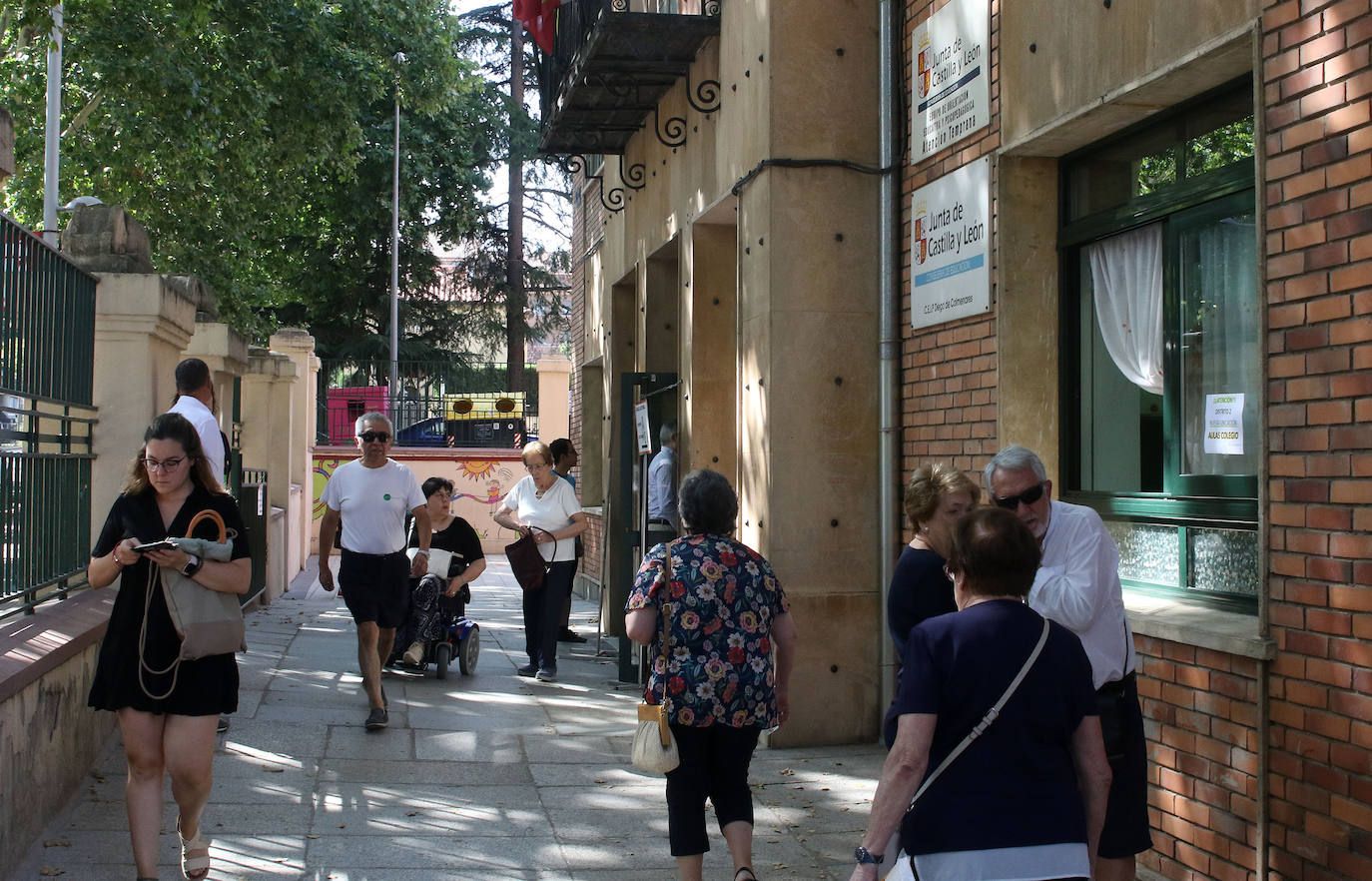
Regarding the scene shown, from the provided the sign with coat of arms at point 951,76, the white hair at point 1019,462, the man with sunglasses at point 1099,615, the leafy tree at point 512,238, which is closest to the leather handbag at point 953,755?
the man with sunglasses at point 1099,615

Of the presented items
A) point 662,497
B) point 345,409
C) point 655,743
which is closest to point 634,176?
point 662,497

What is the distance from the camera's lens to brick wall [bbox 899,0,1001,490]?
6.50 meters

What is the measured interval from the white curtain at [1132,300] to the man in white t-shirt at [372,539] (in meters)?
4.12

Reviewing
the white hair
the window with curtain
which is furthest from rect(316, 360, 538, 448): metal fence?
the white hair

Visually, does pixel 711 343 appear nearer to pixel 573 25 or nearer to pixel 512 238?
pixel 573 25

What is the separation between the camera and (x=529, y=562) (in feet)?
32.9

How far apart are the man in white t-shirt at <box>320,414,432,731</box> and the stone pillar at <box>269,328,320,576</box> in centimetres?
981

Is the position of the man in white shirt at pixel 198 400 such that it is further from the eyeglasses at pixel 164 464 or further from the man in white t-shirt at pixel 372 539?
the eyeglasses at pixel 164 464

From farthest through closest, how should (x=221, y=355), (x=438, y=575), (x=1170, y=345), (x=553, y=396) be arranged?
(x=553, y=396)
(x=221, y=355)
(x=438, y=575)
(x=1170, y=345)

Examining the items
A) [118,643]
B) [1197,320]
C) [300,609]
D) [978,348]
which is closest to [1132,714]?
[1197,320]

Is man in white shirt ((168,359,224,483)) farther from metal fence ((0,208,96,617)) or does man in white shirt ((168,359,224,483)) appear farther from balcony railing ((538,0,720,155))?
balcony railing ((538,0,720,155))

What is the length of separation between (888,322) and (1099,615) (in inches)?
156

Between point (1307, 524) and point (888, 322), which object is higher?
point (888, 322)

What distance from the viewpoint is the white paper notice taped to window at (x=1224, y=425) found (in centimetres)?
504
